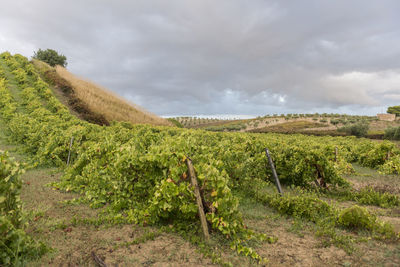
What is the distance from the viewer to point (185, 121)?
71.4 metres

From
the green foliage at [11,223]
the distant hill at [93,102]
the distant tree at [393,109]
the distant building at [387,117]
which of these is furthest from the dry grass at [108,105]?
the distant tree at [393,109]

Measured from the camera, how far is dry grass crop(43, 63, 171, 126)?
99.7ft

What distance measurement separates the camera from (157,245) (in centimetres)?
488

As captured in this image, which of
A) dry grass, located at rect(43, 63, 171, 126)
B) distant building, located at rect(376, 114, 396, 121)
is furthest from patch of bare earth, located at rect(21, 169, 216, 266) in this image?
distant building, located at rect(376, 114, 396, 121)

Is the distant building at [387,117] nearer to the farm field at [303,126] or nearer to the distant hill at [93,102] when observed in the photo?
the farm field at [303,126]

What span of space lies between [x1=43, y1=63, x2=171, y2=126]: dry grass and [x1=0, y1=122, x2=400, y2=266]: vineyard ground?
79.2ft

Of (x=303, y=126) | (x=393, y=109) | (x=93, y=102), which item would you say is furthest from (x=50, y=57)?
(x=393, y=109)

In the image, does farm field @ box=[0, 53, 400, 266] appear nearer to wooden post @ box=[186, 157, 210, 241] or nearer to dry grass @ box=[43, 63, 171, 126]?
wooden post @ box=[186, 157, 210, 241]

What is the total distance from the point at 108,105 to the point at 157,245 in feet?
99.2

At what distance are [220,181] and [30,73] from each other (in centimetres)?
4218

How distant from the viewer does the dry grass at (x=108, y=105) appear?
3039 cm

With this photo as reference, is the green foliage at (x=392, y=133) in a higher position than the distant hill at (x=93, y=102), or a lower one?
lower

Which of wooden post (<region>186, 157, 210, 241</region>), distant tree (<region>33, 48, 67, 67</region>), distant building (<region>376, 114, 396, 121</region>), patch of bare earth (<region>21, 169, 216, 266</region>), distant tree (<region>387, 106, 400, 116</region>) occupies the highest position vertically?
distant tree (<region>33, 48, 67, 67</region>)

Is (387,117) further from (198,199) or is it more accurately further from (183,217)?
(198,199)
